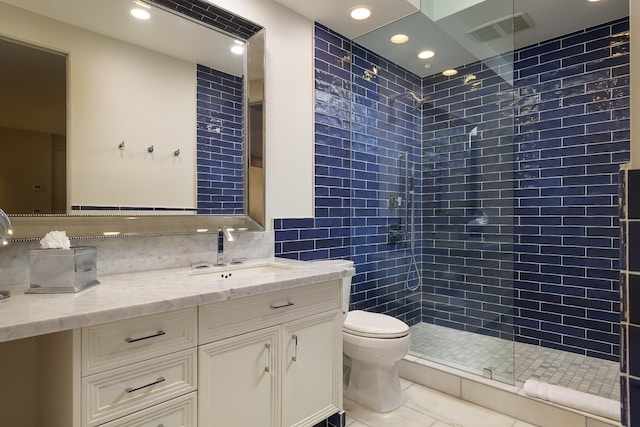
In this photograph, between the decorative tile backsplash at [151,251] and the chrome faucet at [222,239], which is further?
the chrome faucet at [222,239]

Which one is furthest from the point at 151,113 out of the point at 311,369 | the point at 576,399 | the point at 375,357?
the point at 576,399

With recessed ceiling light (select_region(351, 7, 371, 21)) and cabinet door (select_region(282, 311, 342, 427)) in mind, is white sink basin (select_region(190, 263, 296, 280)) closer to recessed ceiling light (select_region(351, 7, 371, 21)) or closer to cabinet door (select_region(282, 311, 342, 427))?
cabinet door (select_region(282, 311, 342, 427))

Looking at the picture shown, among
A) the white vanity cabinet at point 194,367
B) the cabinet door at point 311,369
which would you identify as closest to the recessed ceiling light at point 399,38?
the white vanity cabinet at point 194,367

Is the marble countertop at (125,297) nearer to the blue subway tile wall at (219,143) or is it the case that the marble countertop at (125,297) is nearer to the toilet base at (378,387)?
the blue subway tile wall at (219,143)

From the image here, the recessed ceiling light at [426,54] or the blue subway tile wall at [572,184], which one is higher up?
the recessed ceiling light at [426,54]

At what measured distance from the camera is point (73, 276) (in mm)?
1299

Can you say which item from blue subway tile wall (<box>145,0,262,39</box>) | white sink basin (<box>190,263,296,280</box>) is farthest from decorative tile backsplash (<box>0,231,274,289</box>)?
blue subway tile wall (<box>145,0,262,39</box>)

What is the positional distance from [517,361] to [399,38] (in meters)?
2.57

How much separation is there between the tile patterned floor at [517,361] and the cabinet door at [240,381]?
144cm

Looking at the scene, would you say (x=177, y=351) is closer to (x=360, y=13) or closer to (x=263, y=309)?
(x=263, y=309)

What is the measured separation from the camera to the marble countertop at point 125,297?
0.99m

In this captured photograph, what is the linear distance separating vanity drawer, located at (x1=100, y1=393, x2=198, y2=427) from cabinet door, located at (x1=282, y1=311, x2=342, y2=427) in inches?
16.9

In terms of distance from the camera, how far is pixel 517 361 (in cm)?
269

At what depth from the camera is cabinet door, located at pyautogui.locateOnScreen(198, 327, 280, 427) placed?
1368mm
